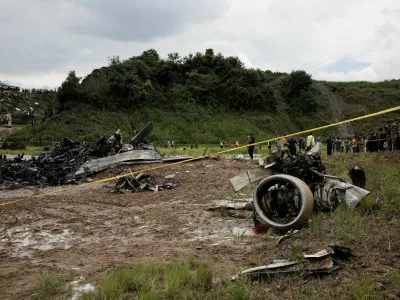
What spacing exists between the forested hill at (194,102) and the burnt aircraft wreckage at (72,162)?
19471 millimetres

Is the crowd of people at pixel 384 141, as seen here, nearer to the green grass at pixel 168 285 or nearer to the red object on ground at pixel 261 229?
the red object on ground at pixel 261 229

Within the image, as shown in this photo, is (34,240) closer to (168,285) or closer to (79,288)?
(79,288)

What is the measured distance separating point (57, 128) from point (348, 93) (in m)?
42.5

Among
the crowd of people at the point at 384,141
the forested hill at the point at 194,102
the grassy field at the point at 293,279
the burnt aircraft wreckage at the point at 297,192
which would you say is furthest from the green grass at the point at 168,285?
the forested hill at the point at 194,102

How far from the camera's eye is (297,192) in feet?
21.4

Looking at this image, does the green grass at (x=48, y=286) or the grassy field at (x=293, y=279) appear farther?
the green grass at (x=48, y=286)

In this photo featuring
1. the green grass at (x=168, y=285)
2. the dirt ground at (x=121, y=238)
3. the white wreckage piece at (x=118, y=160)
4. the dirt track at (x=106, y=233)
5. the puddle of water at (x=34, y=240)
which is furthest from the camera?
the white wreckage piece at (x=118, y=160)

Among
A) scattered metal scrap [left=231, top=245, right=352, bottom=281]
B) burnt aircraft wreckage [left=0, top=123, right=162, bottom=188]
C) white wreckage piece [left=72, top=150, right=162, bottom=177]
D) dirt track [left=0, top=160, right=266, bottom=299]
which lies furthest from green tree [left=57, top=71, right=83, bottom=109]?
scattered metal scrap [left=231, top=245, right=352, bottom=281]

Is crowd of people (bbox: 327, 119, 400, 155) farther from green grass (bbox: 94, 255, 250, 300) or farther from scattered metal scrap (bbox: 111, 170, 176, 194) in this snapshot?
green grass (bbox: 94, 255, 250, 300)

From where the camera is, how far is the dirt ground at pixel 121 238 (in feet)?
16.6

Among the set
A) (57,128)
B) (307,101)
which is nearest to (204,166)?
(57,128)

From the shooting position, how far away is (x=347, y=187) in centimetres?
659

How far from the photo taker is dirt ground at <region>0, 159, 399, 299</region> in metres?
5.06

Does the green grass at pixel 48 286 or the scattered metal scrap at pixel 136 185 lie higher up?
the scattered metal scrap at pixel 136 185
